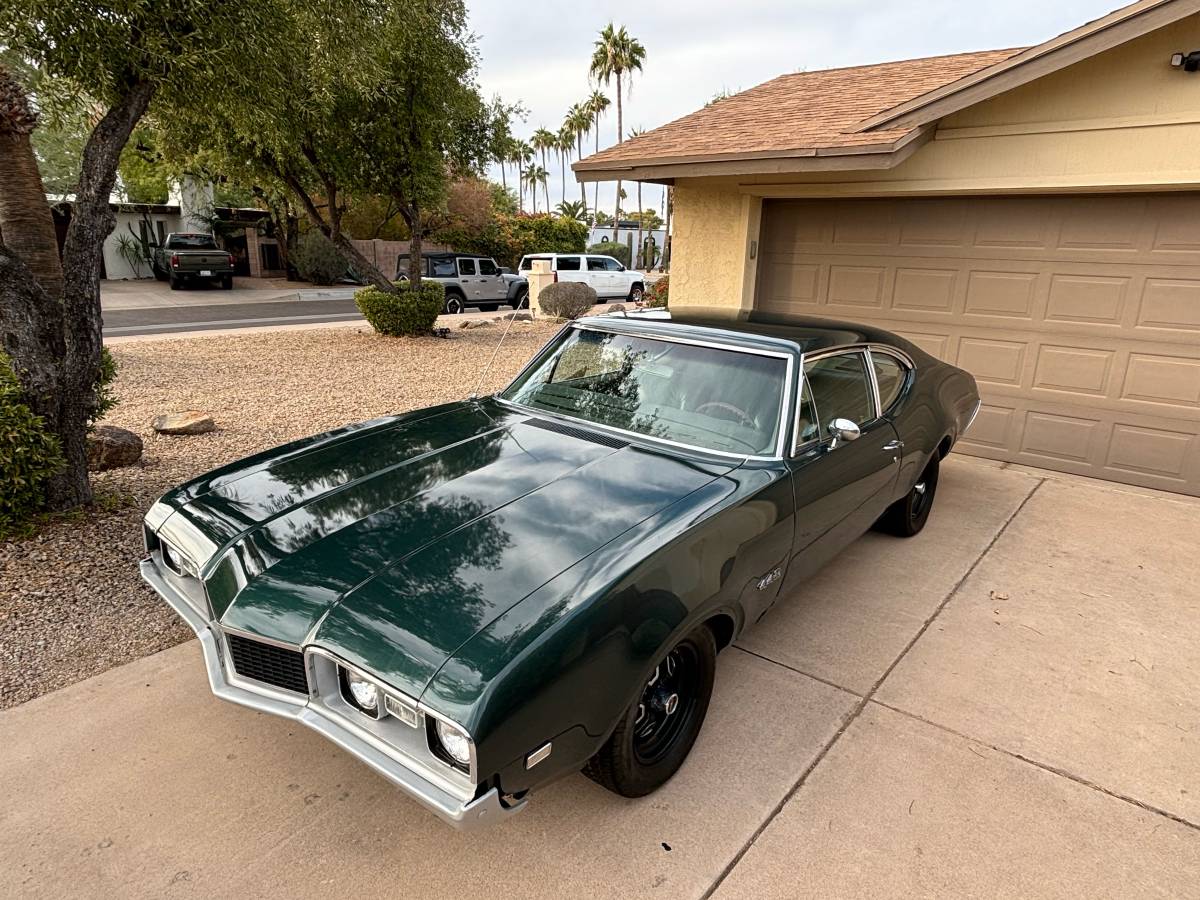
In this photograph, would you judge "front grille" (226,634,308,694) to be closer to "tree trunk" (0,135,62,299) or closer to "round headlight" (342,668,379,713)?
"round headlight" (342,668,379,713)

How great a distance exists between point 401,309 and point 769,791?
40.3 ft

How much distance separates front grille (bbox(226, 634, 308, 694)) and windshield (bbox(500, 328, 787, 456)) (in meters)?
1.78

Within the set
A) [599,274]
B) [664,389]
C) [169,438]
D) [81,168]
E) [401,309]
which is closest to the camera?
[664,389]

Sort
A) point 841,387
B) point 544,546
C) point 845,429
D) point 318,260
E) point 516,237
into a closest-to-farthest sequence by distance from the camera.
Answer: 1. point 544,546
2. point 845,429
3. point 841,387
4. point 318,260
5. point 516,237

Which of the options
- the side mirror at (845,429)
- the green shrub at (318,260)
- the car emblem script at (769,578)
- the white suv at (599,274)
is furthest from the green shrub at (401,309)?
the green shrub at (318,260)

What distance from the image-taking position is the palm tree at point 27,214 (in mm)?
4082

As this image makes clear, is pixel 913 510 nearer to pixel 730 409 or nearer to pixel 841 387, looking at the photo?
pixel 841 387

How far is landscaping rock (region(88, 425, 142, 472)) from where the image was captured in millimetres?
5340

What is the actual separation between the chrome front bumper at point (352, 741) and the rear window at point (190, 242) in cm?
2503

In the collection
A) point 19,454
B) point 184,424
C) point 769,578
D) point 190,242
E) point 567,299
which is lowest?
point 184,424

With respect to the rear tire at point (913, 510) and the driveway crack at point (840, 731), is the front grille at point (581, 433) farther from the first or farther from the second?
the rear tire at point (913, 510)

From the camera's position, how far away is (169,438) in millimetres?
6676

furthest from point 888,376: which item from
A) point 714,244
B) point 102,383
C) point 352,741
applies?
point 102,383

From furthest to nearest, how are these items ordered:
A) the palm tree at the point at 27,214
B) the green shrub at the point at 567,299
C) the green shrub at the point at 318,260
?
the green shrub at the point at 318,260 → the green shrub at the point at 567,299 → the palm tree at the point at 27,214
